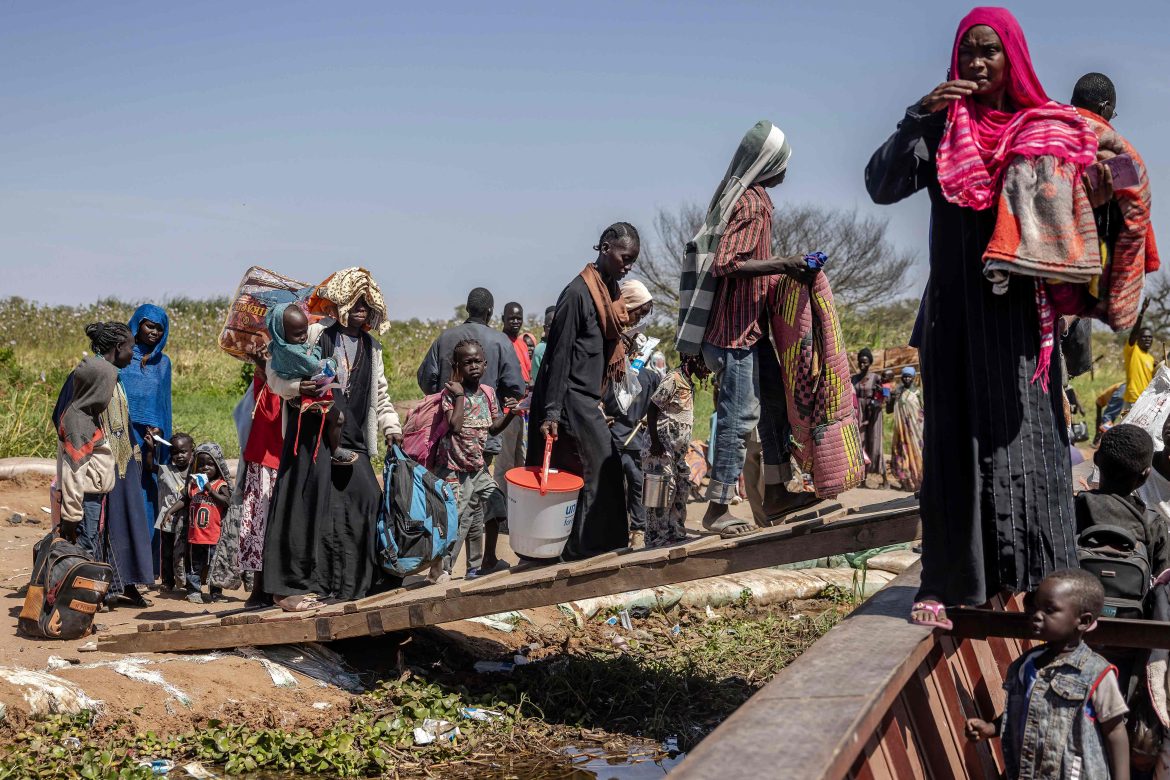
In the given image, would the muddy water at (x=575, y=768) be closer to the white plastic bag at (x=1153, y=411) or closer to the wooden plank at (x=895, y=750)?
the wooden plank at (x=895, y=750)

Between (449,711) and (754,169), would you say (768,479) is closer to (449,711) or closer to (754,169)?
(754,169)

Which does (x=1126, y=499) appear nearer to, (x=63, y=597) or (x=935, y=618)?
(x=935, y=618)

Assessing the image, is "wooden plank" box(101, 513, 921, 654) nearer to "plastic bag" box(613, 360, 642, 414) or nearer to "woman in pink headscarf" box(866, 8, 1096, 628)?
"plastic bag" box(613, 360, 642, 414)

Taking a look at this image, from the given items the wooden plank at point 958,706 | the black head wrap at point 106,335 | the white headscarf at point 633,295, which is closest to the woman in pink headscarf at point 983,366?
the wooden plank at point 958,706

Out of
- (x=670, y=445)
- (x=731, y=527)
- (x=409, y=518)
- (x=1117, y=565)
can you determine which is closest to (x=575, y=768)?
(x=731, y=527)

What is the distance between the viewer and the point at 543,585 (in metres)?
5.99

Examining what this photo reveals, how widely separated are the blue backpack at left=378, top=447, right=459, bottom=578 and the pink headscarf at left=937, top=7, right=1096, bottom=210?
3.66 meters

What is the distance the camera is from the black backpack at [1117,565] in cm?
402

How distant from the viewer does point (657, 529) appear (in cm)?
861

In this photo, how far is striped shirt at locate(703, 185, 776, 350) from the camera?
5.84 m

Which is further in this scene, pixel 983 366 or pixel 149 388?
pixel 149 388

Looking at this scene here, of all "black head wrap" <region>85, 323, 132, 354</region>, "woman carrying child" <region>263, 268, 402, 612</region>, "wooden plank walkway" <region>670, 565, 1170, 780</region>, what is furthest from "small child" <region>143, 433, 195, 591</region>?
"wooden plank walkway" <region>670, 565, 1170, 780</region>

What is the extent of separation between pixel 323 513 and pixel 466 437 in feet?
3.92

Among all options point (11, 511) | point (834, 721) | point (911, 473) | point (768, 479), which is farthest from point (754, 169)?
point (911, 473)
